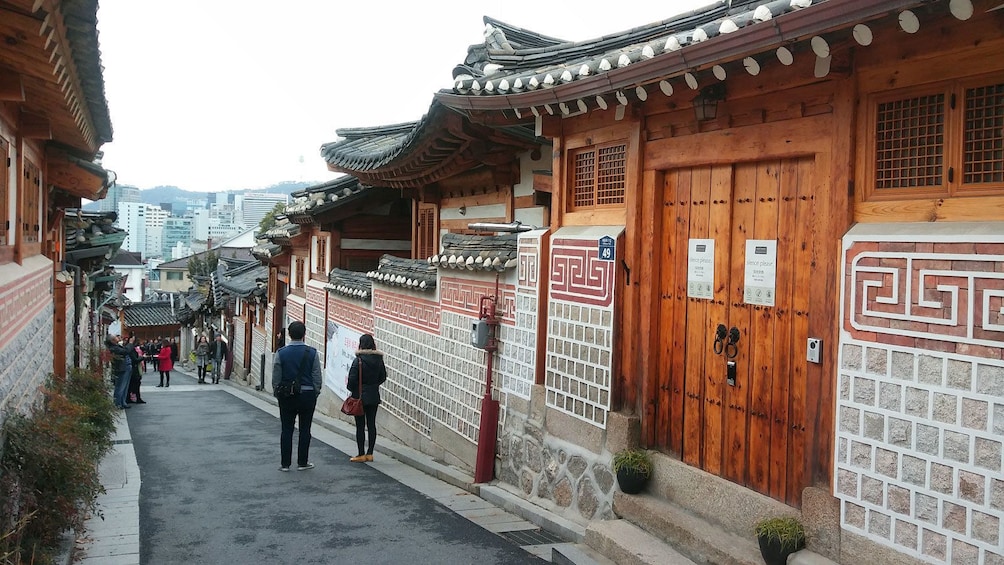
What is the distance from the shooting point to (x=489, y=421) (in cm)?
968

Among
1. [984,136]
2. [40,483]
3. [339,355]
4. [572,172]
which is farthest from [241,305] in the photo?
[984,136]

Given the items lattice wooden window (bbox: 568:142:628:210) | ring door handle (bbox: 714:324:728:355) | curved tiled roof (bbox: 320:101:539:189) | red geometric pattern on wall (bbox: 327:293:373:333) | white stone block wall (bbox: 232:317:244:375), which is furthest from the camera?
white stone block wall (bbox: 232:317:244:375)

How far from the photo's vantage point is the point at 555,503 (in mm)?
8438

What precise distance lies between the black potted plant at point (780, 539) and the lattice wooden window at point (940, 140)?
2.30 meters

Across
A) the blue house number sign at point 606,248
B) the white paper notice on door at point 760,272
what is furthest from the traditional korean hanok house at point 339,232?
the white paper notice on door at point 760,272

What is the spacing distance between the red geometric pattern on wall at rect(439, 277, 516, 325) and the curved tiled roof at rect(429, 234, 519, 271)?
0.22 metres

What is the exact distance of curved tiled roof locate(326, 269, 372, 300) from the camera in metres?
15.7

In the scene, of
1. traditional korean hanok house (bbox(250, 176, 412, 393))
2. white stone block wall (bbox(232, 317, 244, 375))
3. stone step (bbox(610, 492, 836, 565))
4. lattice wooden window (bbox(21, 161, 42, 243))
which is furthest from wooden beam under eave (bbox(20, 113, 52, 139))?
white stone block wall (bbox(232, 317, 244, 375))

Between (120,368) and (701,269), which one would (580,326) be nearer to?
(701,269)

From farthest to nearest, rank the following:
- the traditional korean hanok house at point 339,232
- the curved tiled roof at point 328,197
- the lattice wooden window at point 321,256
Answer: the lattice wooden window at point 321,256 < the traditional korean hanok house at point 339,232 < the curved tiled roof at point 328,197

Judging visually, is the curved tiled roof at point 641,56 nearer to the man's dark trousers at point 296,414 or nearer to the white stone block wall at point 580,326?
the white stone block wall at point 580,326

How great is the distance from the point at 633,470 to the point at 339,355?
11.5m

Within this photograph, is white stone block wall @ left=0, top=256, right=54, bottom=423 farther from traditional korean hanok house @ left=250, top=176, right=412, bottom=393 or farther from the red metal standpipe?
traditional korean hanok house @ left=250, top=176, right=412, bottom=393

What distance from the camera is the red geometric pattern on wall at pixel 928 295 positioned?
4.59 meters
